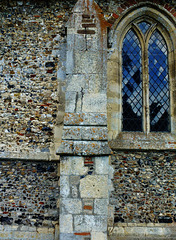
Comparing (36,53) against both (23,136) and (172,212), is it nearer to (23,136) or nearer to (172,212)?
(23,136)

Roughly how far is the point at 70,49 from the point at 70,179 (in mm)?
2528

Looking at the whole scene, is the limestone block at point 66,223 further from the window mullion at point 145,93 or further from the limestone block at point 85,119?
the window mullion at point 145,93

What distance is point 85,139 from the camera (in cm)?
385

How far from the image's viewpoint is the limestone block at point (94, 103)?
4055 mm

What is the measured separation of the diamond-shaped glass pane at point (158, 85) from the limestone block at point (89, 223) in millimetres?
2654

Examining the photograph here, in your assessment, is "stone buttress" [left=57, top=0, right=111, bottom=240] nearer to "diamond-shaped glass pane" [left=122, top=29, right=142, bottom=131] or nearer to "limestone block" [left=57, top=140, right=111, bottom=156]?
"limestone block" [left=57, top=140, right=111, bottom=156]

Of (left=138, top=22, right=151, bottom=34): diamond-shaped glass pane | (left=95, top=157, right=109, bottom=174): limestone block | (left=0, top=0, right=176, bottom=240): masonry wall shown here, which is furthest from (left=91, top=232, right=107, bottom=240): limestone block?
(left=138, top=22, right=151, bottom=34): diamond-shaped glass pane

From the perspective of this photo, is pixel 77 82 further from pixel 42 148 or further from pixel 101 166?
pixel 42 148

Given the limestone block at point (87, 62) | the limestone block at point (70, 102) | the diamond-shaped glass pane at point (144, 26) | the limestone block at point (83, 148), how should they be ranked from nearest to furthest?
the limestone block at point (83, 148) → the limestone block at point (70, 102) → the limestone block at point (87, 62) → the diamond-shaped glass pane at point (144, 26)

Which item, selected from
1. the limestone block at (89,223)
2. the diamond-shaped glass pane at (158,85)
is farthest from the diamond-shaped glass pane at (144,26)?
the limestone block at (89,223)

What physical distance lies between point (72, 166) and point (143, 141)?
206 centimetres

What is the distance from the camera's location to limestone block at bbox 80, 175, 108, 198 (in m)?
3.74

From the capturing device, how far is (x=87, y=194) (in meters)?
3.74

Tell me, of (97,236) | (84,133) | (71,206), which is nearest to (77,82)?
(84,133)
